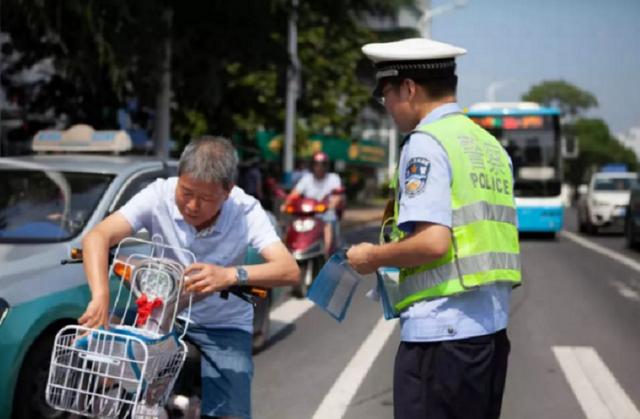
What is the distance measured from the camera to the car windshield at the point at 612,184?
88.8ft

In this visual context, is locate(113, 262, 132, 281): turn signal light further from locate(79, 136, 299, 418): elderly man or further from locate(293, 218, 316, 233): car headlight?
locate(293, 218, 316, 233): car headlight

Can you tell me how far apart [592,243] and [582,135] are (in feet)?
427

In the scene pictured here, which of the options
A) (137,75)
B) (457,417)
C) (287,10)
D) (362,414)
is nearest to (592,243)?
(287,10)

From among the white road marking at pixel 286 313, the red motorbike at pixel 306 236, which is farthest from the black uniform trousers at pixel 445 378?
the red motorbike at pixel 306 236

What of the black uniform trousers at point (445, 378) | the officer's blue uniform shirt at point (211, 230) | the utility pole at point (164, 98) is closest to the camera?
the black uniform trousers at point (445, 378)

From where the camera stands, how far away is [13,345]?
4.64m

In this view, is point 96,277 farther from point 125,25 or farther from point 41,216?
point 125,25

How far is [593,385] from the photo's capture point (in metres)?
7.10

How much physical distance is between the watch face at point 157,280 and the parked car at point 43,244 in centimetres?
171

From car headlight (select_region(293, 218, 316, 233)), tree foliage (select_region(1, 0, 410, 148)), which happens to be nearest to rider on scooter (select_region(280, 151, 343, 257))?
car headlight (select_region(293, 218, 316, 233))

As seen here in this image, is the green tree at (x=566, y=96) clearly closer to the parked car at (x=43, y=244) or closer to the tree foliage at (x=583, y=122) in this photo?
the tree foliage at (x=583, y=122)

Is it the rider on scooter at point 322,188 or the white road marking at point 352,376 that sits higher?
the rider on scooter at point 322,188

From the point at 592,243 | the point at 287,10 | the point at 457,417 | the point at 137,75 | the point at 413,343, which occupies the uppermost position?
the point at 287,10

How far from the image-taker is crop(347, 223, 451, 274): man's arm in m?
2.78
